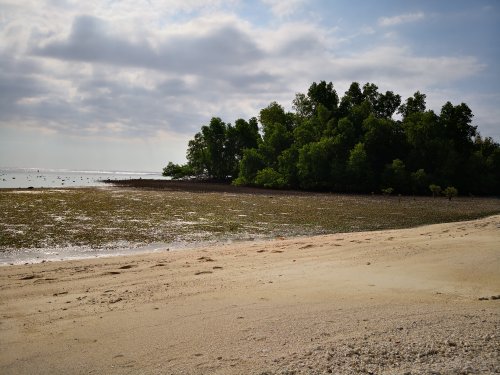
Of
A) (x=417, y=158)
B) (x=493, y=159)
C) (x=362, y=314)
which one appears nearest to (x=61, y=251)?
(x=362, y=314)

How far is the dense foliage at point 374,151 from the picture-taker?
50.1 metres

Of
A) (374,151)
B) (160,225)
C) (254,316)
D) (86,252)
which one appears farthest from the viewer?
(374,151)

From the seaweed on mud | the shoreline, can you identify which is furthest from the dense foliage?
the shoreline

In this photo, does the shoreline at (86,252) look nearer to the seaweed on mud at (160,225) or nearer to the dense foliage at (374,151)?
the seaweed on mud at (160,225)

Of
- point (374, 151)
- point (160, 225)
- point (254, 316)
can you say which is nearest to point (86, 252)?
point (160, 225)

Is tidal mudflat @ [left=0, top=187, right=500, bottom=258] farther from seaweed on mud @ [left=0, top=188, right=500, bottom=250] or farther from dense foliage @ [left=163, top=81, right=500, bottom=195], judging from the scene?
dense foliage @ [left=163, top=81, right=500, bottom=195]

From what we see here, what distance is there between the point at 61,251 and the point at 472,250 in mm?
10524

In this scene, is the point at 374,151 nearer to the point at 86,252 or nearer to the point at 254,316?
the point at 86,252

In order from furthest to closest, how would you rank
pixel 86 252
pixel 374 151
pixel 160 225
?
pixel 374 151
pixel 160 225
pixel 86 252

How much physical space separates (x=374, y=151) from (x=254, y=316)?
5149cm

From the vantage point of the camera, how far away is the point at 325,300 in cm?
563

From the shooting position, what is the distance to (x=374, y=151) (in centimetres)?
5334

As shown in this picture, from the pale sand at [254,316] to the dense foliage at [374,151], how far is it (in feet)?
127

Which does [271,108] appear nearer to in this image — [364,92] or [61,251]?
[364,92]
